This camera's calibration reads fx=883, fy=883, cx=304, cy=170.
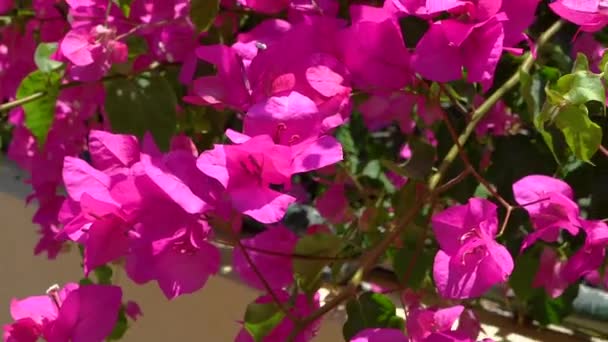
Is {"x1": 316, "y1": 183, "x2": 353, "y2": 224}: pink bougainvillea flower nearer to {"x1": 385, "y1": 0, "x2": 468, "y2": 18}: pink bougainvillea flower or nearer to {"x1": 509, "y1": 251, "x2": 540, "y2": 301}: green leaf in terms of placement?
{"x1": 509, "y1": 251, "x2": 540, "y2": 301}: green leaf

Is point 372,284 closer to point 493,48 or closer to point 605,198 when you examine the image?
point 605,198

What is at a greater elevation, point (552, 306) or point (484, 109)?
point (484, 109)

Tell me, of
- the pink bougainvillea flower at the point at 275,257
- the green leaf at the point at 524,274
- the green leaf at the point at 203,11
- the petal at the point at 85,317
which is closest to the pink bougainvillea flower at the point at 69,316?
the petal at the point at 85,317

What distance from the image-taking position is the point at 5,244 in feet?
4.18

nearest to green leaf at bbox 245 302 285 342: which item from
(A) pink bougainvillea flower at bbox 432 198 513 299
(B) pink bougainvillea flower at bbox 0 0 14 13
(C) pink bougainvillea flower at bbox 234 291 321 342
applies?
(C) pink bougainvillea flower at bbox 234 291 321 342

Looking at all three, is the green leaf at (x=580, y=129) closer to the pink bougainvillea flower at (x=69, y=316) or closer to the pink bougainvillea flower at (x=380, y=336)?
the pink bougainvillea flower at (x=380, y=336)

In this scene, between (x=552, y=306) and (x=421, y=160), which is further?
(x=552, y=306)

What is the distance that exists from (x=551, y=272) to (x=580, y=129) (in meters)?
0.34

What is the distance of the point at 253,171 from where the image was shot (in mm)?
470

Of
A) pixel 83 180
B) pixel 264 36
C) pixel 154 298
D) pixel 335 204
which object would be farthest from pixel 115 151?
pixel 154 298

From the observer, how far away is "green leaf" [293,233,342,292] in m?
0.59

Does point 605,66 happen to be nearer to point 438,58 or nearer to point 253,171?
point 438,58

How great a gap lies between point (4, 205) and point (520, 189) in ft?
3.16

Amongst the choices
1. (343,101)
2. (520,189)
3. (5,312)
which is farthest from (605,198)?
(5,312)
